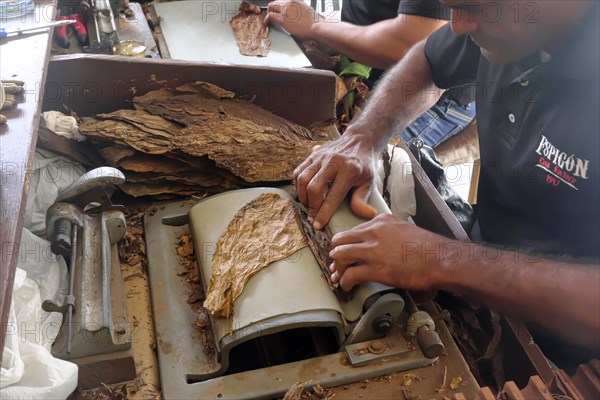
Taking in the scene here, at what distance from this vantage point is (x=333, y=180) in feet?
4.08

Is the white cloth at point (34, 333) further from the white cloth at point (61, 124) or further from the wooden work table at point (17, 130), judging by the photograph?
the white cloth at point (61, 124)

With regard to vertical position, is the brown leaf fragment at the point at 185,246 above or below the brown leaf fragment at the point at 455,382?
above

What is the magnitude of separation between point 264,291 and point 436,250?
344mm

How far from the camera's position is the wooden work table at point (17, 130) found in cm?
78

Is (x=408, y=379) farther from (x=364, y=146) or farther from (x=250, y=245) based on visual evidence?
(x=364, y=146)

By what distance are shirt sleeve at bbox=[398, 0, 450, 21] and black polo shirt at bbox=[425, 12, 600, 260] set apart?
366 mm

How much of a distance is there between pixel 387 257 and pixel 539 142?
0.49 metres

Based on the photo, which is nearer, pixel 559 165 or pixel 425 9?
pixel 559 165

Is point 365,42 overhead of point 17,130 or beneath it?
beneath

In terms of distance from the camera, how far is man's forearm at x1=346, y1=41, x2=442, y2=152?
1.54m

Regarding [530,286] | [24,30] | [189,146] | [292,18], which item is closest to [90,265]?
[189,146]

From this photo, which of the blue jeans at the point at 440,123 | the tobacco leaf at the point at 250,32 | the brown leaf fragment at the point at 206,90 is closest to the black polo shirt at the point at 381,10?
the blue jeans at the point at 440,123

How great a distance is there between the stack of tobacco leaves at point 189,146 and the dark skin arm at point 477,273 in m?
0.37

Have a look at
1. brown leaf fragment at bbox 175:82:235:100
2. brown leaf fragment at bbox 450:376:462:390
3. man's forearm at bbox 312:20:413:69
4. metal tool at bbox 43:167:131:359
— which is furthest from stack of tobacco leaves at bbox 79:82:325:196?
man's forearm at bbox 312:20:413:69
